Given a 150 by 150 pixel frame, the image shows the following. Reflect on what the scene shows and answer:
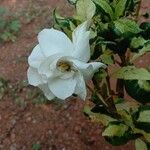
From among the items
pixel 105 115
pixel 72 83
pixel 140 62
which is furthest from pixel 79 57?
pixel 140 62

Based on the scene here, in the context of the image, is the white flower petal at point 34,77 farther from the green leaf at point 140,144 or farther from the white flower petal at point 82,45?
the green leaf at point 140,144

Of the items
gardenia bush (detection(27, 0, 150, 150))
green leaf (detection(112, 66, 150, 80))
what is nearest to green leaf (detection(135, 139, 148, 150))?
gardenia bush (detection(27, 0, 150, 150))

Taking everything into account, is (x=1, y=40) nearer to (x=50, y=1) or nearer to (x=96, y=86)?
(x=50, y=1)

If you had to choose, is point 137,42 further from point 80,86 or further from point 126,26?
point 80,86

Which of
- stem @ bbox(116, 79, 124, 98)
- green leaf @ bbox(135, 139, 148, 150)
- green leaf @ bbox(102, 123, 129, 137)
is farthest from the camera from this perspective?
stem @ bbox(116, 79, 124, 98)

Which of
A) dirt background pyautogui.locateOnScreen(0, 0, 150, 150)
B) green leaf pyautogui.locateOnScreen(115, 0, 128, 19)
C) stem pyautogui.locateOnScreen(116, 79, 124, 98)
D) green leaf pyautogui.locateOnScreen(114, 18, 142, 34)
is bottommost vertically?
dirt background pyautogui.locateOnScreen(0, 0, 150, 150)

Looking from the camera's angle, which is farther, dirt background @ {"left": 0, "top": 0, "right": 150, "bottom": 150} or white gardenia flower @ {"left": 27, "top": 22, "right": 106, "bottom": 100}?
dirt background @ {"left": 0, "top": 0, "right": 150, "bottom": 150}

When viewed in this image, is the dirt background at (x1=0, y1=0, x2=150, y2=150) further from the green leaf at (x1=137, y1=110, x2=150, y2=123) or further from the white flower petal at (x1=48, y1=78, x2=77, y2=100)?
the white flower petal at (x1=48, y1=78, x2=77, y2=100)

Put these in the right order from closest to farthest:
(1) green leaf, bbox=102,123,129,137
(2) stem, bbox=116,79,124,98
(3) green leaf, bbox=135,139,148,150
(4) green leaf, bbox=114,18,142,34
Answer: (4) green leaf, bbox=114,18,142,34 < (1) green leaf, bbox=102,123,129,137 < (3) green leaf, bbox=135,139,148,150 < (2) stem, bbox=116,79,124,98
